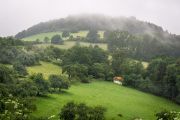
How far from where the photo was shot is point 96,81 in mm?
151875

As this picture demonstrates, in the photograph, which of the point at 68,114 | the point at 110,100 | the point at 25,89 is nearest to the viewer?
the point at 68,114

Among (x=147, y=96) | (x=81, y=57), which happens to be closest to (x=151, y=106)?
(x=147, y=96)

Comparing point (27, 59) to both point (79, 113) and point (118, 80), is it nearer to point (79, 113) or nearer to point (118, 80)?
point (118, 80)

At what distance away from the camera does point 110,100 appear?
Answer: 11869 cm

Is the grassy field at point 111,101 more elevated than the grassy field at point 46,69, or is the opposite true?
the grassy field at point 46,69

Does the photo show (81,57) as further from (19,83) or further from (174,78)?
(19,83)

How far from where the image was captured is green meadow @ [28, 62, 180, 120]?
100m

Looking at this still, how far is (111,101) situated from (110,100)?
122cm

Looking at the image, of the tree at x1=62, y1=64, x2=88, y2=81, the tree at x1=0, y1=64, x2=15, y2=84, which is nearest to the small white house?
the tree at x1=62, y1=64, x2=88, y2=81

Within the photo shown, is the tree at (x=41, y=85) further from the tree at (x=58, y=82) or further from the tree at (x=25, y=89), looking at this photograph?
the tree at (x=58, y=82)

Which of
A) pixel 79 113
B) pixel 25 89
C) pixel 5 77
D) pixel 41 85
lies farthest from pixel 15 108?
pixel 41 85

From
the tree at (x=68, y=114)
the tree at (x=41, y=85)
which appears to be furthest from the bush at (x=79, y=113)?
the tree at (x=41, y=85)

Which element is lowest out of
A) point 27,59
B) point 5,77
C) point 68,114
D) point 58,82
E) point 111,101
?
point 111,101

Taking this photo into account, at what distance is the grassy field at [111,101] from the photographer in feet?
328
